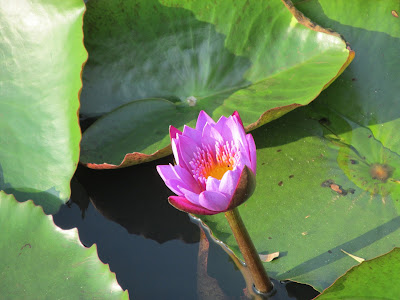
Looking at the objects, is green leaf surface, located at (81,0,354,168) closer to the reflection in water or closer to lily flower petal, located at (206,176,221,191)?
the reflection in water

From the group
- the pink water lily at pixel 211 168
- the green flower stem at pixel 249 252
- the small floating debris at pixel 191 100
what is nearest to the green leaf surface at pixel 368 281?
the green flower stem at pixel 249 252

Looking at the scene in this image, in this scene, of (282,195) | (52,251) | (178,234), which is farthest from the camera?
(178,234)

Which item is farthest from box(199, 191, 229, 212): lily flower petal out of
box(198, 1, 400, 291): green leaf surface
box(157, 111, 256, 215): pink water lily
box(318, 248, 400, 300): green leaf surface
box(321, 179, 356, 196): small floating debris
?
box(321, 179, 356, 196): small floating debris

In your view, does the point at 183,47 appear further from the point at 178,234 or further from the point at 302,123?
the point at 178,234

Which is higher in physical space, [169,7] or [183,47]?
[169,7]

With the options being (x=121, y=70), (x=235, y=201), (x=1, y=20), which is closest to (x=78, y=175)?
(x=121, y=70)

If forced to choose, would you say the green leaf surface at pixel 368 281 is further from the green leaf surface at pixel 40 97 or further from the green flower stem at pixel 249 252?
the green leaf surface at pixel 40 97

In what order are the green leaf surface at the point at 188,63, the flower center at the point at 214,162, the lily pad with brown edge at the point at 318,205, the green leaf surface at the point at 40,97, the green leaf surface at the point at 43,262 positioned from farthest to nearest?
the green leaf surface at the point at 188,63 → the green leaf surface at the point at 40,97 → the lily pad with brown edge at the point at 318,205 → the green leaf surface at the point at 43,262 → the flower center at the point at 214,162
